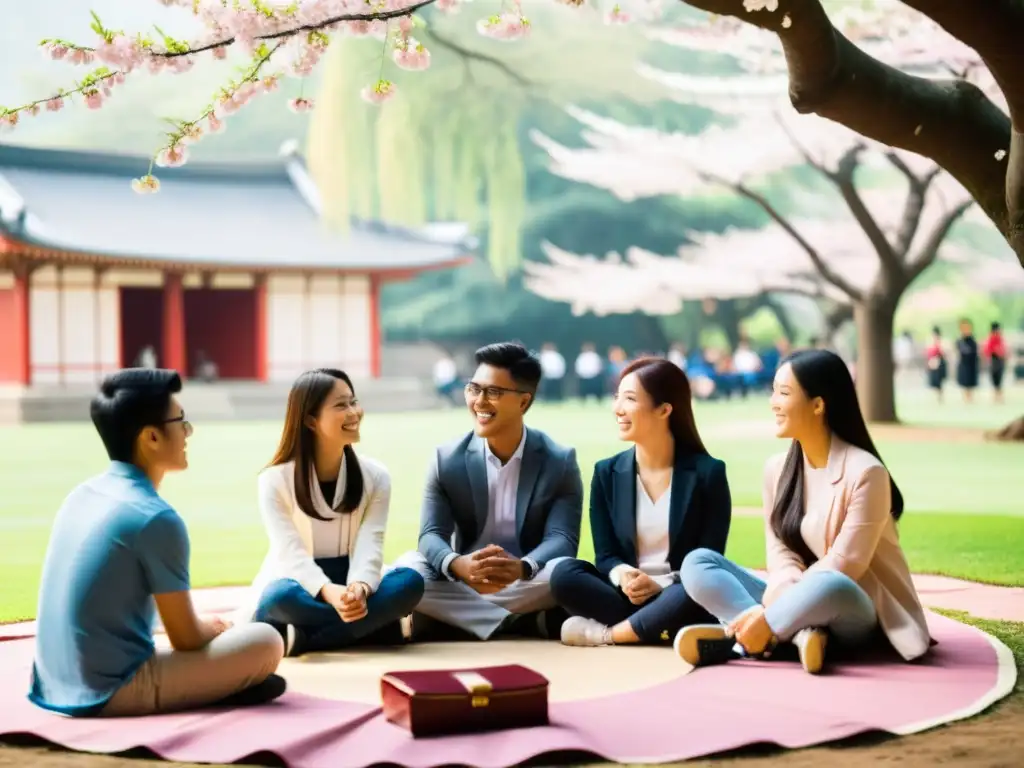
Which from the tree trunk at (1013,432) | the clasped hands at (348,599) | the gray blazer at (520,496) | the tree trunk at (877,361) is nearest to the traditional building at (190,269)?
the tree trunk at (877,361)

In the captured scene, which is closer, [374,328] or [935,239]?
[935,239]

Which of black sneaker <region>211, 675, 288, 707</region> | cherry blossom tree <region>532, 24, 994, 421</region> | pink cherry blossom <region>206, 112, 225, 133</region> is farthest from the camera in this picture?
cherry blossom tree <region>532, 24, 994, 421</region>

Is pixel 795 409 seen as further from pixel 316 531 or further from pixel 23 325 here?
pixel 23 325

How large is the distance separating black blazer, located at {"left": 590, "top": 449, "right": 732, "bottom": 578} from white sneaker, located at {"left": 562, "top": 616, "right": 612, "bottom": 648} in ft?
0.46

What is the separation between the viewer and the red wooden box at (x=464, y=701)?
254cm

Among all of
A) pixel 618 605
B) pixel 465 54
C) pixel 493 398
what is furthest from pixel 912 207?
pixel 618 605

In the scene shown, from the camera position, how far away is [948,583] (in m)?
4.72

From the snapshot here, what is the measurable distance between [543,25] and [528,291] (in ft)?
16.3

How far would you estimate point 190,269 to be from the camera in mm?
16812

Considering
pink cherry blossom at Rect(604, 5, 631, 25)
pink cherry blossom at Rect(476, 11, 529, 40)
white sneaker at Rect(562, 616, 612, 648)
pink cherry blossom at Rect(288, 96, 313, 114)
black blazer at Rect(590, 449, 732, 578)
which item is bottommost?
white sneaker at Rect(562, 616, 612, 648)

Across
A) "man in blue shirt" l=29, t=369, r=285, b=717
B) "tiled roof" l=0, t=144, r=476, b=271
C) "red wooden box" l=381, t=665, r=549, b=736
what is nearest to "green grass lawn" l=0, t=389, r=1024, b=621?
"man in blue shirt" l=29, t=369, r=285, b=717

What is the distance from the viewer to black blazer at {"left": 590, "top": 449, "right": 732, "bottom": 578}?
11.6ft

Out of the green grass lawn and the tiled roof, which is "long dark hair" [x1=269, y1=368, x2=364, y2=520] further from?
the tiled roof

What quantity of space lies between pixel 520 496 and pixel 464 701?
47.8 inches
